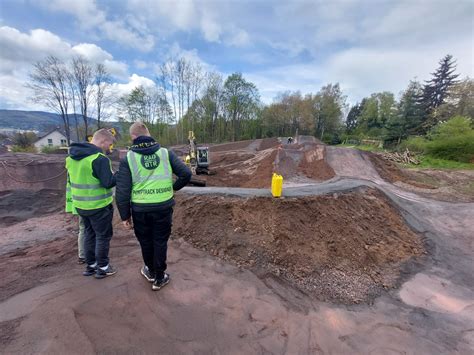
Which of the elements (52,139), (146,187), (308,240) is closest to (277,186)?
(308,240)

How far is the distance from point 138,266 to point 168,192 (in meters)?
1.69

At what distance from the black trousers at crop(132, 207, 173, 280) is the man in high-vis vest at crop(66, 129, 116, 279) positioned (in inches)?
22.9

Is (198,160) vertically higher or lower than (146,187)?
lower

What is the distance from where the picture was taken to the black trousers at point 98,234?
120 inches

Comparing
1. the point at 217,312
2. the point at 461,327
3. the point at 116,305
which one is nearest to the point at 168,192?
the point at 116,305

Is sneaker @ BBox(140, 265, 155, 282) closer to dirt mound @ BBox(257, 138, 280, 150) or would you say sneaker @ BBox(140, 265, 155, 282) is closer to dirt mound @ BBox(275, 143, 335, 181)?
dirt mound @ BBox(275, 143, 335, 181)

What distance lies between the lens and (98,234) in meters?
3.11

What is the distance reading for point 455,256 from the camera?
552 centimetres

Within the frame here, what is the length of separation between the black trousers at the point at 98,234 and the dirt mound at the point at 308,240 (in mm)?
1887

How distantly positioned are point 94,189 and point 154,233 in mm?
983

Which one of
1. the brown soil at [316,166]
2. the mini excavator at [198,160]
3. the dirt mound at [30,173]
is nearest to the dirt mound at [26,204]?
the dirt mound at [30,173]

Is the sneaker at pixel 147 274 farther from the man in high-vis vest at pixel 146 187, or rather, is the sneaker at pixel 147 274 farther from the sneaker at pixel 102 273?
the man in high-vis vest at pixel 146 187

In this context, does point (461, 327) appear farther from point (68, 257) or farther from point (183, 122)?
point (183, 122)

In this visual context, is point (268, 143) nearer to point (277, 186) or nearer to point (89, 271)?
point (277, 186)
